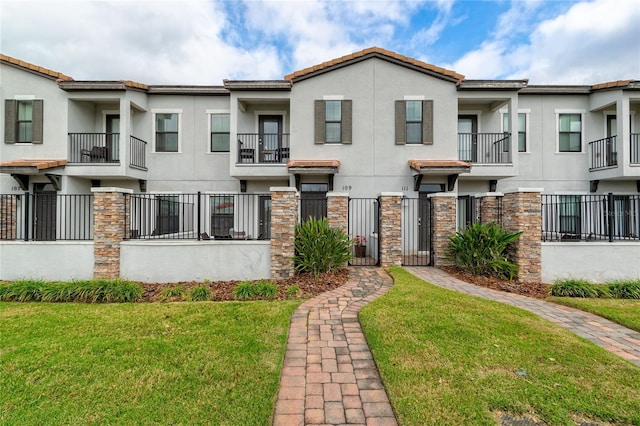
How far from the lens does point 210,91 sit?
1338 centimetres

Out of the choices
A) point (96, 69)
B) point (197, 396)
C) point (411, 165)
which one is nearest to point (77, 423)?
point (197, 396)

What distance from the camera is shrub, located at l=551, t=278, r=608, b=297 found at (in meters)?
6.96

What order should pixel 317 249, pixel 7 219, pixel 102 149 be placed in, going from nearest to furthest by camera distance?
1. pixel 317 249
2. pixel 7 219
3. pixel 102 149

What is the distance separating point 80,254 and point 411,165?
38.0 feet

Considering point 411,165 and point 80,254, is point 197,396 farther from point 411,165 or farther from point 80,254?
point 411,165

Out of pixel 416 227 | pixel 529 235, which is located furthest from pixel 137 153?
pixel 529 235

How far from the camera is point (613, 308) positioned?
594 cm

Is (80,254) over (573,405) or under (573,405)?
over

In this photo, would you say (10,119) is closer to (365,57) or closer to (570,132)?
(365,57)

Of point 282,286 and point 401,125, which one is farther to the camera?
point 401,125

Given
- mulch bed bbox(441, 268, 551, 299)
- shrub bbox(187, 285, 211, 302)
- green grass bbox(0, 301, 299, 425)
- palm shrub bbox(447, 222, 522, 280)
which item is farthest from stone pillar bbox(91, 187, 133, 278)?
palm shrub bbox(447, 222, 522, 280)

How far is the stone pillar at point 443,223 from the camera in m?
9.20

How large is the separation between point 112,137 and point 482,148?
56.6 feet

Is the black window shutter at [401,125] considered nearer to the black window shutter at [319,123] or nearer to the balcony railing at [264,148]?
the black window shutter at [319,123]
